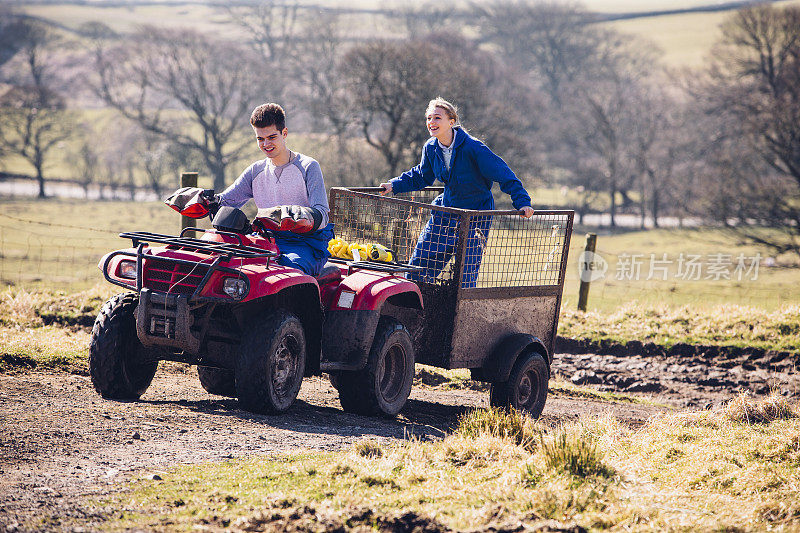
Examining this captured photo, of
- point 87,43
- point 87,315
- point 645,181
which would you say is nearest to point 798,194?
point 645,181

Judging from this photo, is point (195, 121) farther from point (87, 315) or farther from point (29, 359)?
point (29, 359)

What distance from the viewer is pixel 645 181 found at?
4747cm

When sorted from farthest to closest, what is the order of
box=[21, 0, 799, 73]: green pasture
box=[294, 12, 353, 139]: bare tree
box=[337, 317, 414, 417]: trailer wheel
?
box=[21, 0, 799, 73]: green pasture < box=[294, 12, 353, 139]: bare tree < box=[337, 317, 414, 417]: trailer wheel

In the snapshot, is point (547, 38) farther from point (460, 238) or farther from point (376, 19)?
point (460, 238)

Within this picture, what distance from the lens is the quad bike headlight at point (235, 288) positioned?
249 inches

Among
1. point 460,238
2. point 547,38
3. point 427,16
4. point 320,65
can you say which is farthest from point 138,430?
point 427,16

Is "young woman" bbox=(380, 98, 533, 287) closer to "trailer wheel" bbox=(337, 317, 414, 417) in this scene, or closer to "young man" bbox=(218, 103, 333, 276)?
"trailer wheel" bbox=(337, 317, 414, 417)

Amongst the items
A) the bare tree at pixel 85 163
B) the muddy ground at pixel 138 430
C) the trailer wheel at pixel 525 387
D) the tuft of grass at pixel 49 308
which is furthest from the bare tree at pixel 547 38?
the muddy ground at pixel 138 430

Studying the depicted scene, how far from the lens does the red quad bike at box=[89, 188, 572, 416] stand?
646 centimetres

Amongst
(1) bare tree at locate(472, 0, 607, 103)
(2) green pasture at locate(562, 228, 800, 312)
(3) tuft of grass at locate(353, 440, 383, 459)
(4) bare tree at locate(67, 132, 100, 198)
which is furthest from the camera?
(1) bare tree at locate(472, 0, 607, 103)

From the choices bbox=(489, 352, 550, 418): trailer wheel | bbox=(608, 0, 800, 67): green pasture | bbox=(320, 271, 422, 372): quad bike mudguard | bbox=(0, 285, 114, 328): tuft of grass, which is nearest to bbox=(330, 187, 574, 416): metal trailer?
bbox=(489, 352, 550, 418): trailer wheel

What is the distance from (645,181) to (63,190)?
2936 centimetres

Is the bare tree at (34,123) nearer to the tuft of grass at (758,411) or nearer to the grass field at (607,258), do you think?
the grass field at (607,258)

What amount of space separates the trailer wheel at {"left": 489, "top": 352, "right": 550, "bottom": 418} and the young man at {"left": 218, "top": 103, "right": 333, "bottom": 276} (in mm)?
1968
